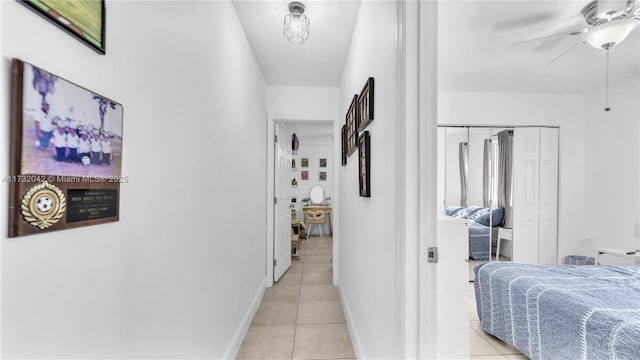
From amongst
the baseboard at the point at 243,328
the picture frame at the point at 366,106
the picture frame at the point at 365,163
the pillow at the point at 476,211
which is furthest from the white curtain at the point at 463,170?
the baseboard at the point at 243,328

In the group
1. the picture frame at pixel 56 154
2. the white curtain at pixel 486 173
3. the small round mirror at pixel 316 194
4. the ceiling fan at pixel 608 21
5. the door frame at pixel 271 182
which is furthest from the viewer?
the small round mirror at pixel 316 194

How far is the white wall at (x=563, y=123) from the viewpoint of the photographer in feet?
12.5

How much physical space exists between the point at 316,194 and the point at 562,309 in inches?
233

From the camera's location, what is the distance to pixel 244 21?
88.4 inches

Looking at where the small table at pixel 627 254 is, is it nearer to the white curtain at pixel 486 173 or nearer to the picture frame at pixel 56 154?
the white curtain at pixel 486 173

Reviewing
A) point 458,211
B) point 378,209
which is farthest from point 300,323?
point 458,211

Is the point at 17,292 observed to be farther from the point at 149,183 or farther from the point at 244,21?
the point at 244,21

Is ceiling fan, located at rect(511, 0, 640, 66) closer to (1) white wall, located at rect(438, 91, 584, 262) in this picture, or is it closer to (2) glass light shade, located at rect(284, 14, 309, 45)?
(2) glass light shade, located at rect(284, 14, 309, 45)

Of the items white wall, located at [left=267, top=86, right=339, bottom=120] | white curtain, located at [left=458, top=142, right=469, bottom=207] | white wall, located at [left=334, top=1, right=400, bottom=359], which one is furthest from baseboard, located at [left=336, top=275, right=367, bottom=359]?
white curtain, located at [left=458, top=142, right=469, bottom=207]

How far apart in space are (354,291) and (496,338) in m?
1.26

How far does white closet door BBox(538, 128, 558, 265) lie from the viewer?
3.83 meters

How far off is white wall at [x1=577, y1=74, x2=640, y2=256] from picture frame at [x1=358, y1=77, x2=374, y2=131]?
11.9ft

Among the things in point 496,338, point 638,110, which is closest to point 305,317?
point 496,338

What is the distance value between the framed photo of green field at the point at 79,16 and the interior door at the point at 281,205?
2907mm
